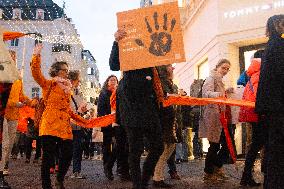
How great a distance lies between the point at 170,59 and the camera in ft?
16.6

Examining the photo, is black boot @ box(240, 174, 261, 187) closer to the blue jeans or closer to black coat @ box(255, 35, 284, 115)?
black coat @ box(255, 35, 284, 115)

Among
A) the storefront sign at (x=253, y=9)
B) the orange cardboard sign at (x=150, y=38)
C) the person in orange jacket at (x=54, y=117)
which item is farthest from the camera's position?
the storefront sign at (x=253, y=9)

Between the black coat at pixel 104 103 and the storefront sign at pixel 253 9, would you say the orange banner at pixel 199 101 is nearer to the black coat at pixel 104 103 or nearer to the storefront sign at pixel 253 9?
the black coat at pixel 104 103

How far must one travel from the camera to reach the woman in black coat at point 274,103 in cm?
423

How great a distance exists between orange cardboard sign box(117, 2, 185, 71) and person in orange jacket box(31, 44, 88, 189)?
1.22 m

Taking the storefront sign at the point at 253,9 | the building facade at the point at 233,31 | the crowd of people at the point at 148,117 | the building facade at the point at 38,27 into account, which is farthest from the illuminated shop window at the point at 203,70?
the building facade at the point at 38,27

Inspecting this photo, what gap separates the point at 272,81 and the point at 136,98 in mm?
1518

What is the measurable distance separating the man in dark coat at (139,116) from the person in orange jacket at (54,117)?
1.05 metres

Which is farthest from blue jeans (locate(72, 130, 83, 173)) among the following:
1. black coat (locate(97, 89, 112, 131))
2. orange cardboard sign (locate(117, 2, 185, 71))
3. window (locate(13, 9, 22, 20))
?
window (locate(13, 9, 22, 20))

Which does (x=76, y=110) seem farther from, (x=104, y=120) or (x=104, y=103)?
(x=104, y=103)

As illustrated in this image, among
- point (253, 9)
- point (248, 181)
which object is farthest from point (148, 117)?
point (253, 9)

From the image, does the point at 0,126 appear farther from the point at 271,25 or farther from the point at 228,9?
the point at 228,9

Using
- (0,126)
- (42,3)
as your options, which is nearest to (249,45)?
(0,126)

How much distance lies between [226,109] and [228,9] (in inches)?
340
